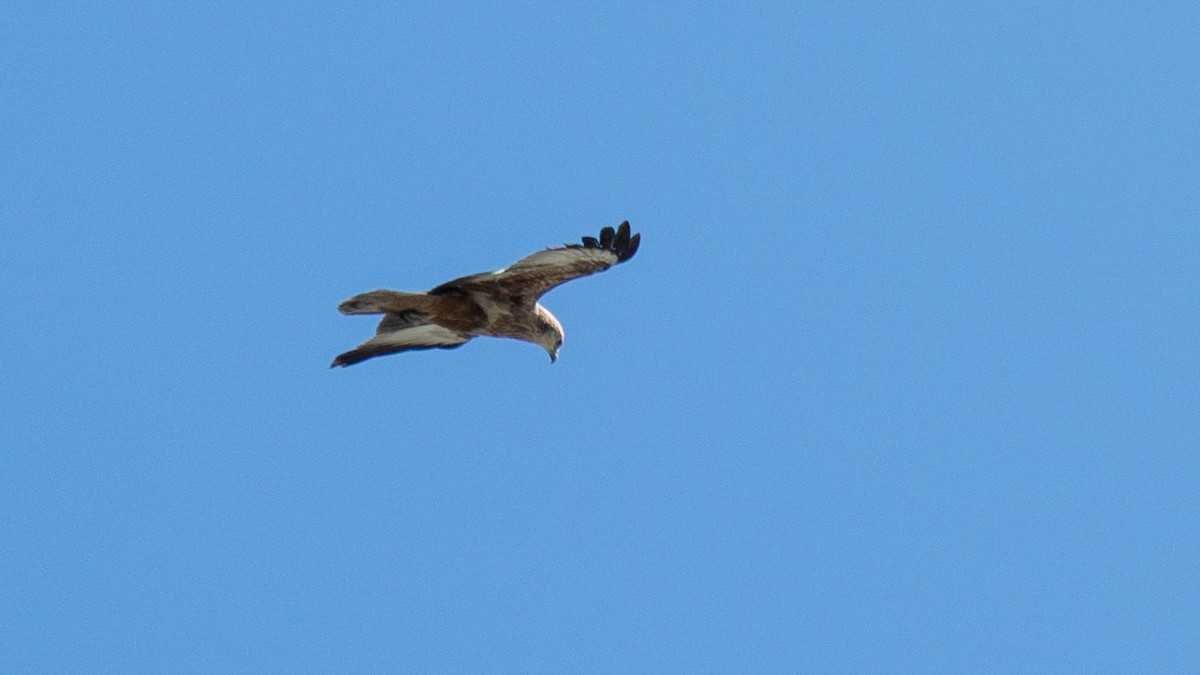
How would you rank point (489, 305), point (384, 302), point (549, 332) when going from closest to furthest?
point (384, 302)
point (489, 305)
point (549, 332)

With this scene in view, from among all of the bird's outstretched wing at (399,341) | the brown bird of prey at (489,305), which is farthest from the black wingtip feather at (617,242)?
the bird's outstretched wing at (399,341)

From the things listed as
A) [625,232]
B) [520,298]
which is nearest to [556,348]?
[520,298]

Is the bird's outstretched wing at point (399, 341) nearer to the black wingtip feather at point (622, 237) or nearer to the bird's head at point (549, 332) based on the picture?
the bird's head at point (549, 332)

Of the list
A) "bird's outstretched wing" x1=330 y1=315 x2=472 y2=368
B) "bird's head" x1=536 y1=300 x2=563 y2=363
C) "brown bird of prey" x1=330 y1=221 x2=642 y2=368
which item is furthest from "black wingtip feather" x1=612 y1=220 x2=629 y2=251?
"bird's outstretched wing" x1=330 y1=315 x2=472 y2=368

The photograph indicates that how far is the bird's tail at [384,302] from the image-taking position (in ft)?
41.1

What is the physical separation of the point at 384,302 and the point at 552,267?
1302mm

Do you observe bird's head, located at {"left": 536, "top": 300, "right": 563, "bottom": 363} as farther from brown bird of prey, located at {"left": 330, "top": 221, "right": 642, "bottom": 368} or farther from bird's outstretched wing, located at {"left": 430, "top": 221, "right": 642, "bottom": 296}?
bird's outstretched wing, located at {"left": 430, "top": 221, "right": 642, "bottom": 296}

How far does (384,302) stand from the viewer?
12695 millimetres

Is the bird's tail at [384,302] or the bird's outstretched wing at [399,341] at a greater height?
the bird's outstretched wing at [399,341]

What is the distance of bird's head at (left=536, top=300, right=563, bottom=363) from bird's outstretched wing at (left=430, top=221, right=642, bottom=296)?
0.33 meters

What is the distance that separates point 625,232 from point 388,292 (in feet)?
5.94

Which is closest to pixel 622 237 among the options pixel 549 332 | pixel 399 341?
pixel 549 332

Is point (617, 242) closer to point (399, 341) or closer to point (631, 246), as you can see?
→ point (631, 246)

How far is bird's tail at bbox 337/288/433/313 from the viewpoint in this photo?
1253 centimetres
